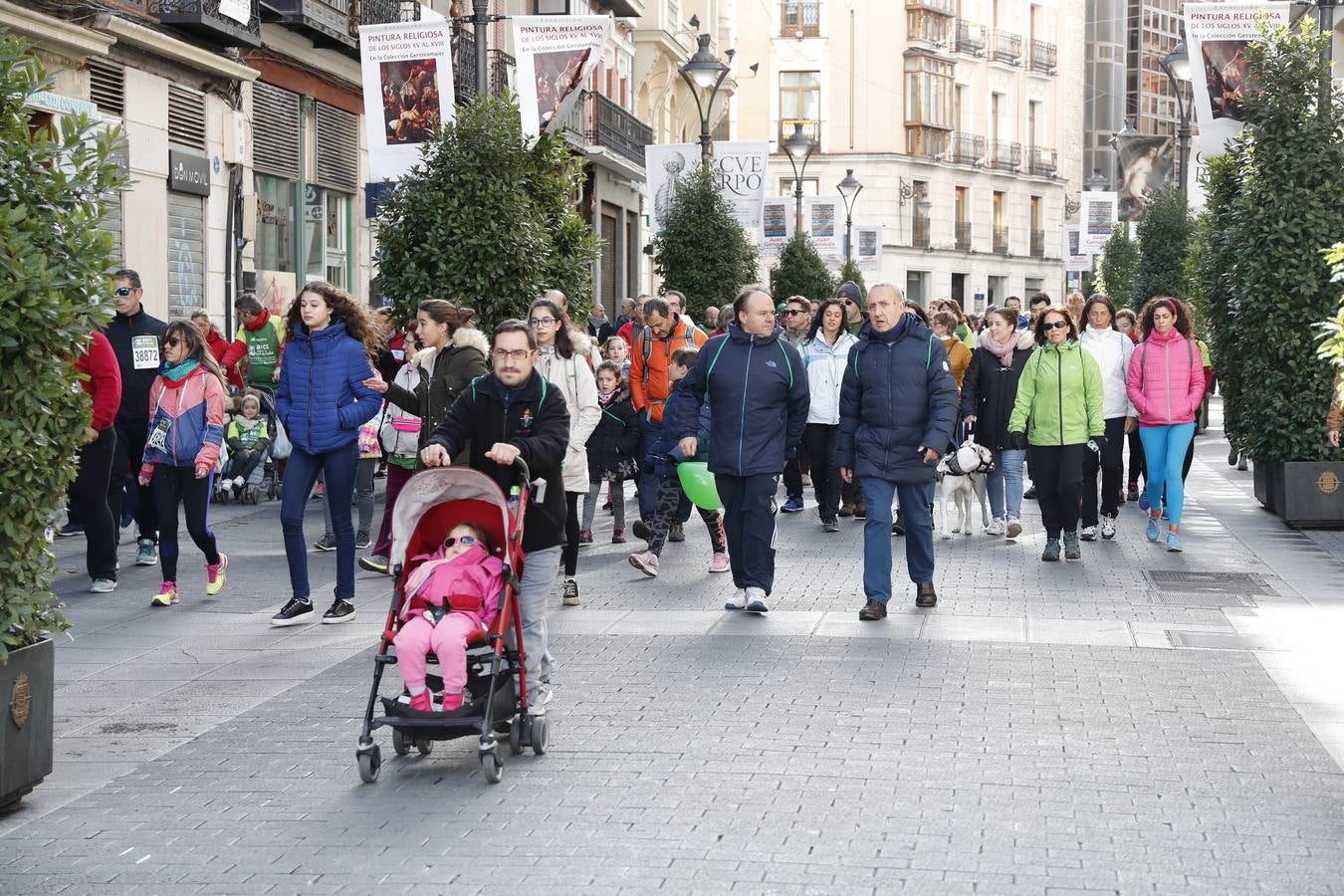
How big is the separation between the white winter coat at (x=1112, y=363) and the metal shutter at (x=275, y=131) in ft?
40.4

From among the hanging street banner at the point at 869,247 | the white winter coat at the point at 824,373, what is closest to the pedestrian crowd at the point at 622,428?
the white winter coat at the point at 824,373

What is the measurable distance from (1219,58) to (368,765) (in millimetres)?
13622

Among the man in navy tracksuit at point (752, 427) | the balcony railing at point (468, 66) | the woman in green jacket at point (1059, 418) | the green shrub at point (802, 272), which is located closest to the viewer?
the man in navy tracksuit at point (752, 427)

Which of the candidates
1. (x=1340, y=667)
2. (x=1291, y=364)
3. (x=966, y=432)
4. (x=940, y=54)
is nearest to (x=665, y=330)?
(x=966, y=432)

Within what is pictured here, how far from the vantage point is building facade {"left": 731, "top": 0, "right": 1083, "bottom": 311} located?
243 feet

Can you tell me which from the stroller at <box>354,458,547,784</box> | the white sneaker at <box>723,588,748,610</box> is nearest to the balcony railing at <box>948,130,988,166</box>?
the white sneaker at <box>723,588,748,610</box>

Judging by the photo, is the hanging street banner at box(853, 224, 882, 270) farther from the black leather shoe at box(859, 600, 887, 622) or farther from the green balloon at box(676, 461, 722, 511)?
the black leather shoe at box(859, 600, 887, 622)

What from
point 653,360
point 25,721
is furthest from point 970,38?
point 25,721

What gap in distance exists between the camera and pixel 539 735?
7406 millimetres

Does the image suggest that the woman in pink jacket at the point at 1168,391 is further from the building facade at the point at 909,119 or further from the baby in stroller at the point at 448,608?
the building facade at the point at 909,119

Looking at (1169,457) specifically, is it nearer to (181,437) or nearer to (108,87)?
Result: (181,437)

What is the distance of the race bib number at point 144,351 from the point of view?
Result: 13.2 m

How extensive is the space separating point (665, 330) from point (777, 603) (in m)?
5.14

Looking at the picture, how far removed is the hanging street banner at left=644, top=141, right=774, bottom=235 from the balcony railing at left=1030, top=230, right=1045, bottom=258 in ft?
167
